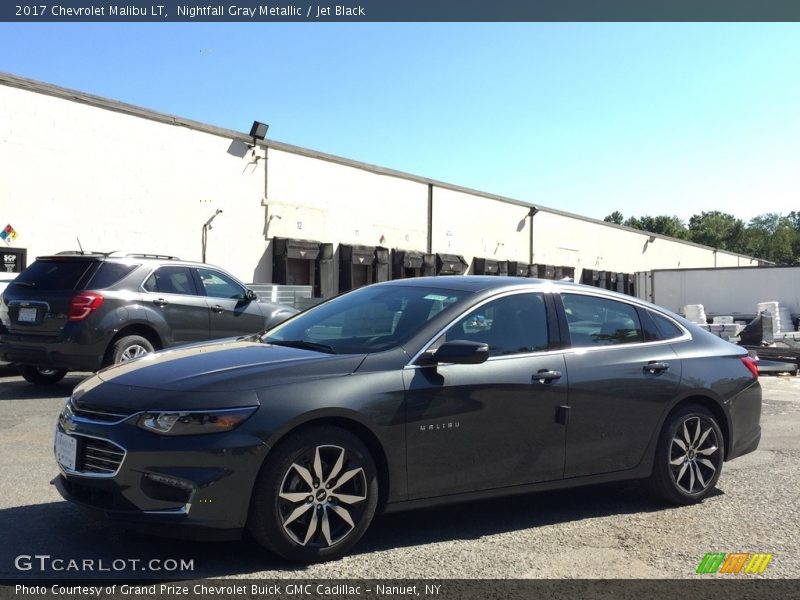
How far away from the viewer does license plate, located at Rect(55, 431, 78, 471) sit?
13.3 ft

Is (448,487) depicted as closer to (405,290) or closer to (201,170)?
(405,290)

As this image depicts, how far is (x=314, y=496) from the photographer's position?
13.2ft

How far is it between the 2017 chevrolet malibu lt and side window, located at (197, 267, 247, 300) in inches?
225

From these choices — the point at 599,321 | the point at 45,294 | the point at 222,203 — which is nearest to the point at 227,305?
the point at 45,294

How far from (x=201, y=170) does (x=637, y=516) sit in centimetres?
1706

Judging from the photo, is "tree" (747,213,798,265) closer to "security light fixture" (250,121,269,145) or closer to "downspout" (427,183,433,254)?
"downspout" (427,183,433,254)

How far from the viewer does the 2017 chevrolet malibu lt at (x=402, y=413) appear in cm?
384

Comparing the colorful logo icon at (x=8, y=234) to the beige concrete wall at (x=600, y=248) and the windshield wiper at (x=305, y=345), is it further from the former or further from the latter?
the beige concrete wall at (x=600, y=248)

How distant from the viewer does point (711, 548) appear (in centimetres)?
464

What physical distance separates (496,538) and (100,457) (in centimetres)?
228

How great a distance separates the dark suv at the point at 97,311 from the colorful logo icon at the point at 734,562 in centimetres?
648

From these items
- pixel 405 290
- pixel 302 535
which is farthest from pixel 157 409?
pixel 405 290

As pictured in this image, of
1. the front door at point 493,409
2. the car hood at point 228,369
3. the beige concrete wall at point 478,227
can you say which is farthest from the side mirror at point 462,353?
the beige concrete wall at point 478,227

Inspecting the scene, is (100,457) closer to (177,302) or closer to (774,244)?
(177,302)
